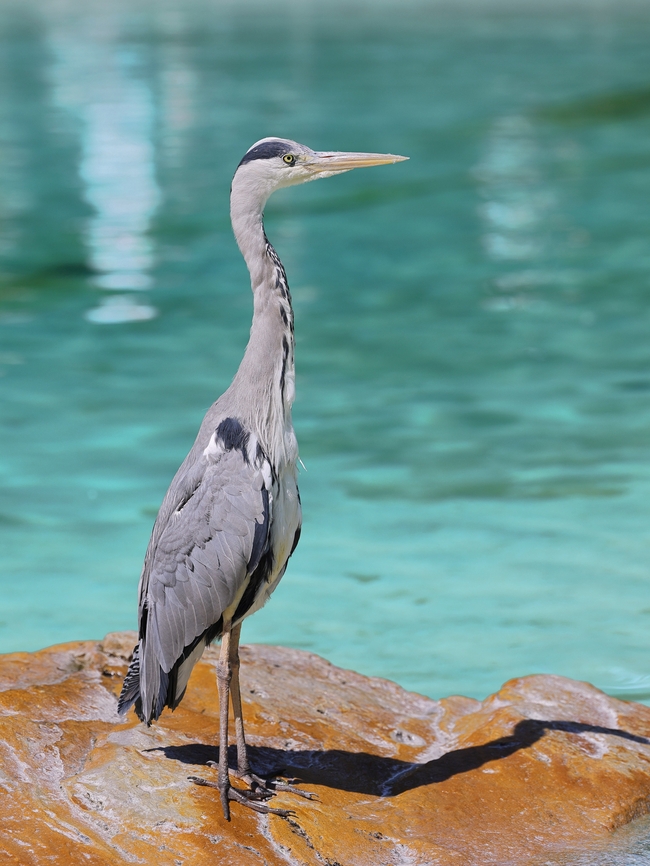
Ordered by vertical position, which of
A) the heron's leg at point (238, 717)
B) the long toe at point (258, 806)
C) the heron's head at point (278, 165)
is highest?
the heron's head at point (278, 165)

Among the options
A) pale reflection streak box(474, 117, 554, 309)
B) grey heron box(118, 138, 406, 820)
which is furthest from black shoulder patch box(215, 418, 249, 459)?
pale reflection streak box(474, 117, 554, 309)

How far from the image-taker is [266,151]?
14.5ft

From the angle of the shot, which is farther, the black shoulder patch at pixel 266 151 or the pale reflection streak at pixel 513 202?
the pale reflection streak at pixel 513 202

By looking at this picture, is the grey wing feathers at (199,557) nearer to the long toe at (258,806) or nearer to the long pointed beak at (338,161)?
the long toe at (258,806)

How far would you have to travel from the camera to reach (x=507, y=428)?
423 inches

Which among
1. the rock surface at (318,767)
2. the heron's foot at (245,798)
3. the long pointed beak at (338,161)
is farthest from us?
the long pointed beak at (338,161)

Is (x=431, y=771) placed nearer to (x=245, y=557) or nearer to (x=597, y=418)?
(x=245, y=557)

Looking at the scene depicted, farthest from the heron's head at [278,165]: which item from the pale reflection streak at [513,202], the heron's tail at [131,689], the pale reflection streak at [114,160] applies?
the pale reflection streak at [513,202]

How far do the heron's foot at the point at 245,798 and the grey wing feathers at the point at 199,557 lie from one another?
322 mm

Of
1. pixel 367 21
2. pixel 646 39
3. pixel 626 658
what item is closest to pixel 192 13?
pixel 367 21

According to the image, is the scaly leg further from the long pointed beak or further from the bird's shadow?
the long pointed beak

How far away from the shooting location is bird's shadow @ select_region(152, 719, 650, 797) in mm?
4422

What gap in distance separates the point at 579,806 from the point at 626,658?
9.37 ft

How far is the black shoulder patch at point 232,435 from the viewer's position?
13.7ft
